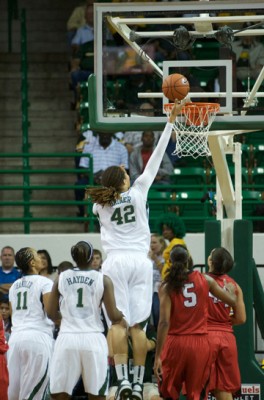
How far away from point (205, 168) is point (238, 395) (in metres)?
5.45

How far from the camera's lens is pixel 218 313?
10188mm

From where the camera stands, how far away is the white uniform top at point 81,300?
9.18 metres

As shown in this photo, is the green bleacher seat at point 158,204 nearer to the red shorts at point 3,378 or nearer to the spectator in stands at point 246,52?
the spectator in stands at point 246,52

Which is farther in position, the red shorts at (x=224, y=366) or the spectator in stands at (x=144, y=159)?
the spectator in stands at (x=144, y=159)

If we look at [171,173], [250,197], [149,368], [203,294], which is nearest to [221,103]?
[203,294]

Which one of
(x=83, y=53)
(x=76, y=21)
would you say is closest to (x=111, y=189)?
(x=83, y=53)

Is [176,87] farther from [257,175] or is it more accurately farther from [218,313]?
[257,175]

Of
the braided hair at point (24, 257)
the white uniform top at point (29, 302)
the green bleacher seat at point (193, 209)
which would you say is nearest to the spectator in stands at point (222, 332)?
the white uniform top at point (29, 302)

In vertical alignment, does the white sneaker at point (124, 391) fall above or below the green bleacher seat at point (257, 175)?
below

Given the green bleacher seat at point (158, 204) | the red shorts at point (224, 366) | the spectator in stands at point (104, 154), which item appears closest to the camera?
the red shorts at point (224, 366)

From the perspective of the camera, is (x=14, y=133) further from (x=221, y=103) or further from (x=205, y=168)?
(x=221, y=103)

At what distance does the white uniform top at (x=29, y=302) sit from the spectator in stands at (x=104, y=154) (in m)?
5.53

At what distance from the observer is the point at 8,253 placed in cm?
1400

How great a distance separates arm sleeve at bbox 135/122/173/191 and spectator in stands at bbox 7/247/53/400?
130 cm
